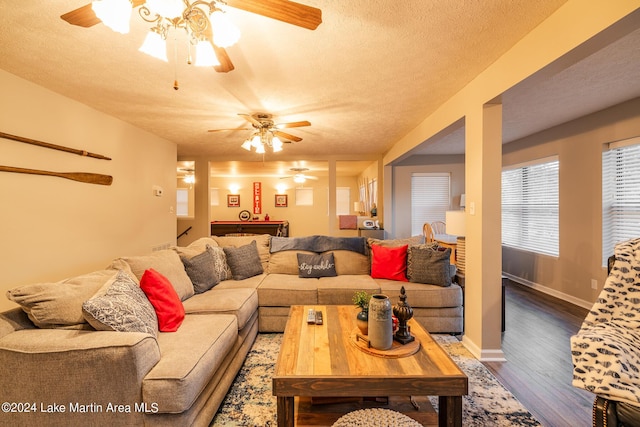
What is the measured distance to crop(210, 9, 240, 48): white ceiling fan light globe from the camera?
121 centimetres

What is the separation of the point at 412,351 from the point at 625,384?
0.86m

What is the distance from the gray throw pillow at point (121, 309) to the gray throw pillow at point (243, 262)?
4.64 feet

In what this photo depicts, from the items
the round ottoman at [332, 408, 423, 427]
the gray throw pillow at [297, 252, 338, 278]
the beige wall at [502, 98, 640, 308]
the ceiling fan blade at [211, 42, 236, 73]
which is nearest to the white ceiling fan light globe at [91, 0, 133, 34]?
the ceiling fan blade at [211, 42, 236, 73]

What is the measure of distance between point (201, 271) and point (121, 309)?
1233 millimetres

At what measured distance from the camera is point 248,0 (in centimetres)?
126

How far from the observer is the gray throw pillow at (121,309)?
1.47m

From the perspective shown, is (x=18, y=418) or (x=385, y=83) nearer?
(x=18, y=418)

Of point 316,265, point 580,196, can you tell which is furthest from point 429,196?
point 316,265

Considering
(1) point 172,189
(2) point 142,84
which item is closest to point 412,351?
(2) point 142,84

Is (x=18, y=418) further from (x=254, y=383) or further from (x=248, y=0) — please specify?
(x=248, y=0)

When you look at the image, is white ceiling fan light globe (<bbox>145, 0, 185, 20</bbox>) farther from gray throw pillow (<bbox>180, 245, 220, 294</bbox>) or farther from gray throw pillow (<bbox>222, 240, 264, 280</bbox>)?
gray throw pillow (<bbox>222, 240, 264, 280</bbox>)

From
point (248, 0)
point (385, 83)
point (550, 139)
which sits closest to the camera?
point (248, 0)

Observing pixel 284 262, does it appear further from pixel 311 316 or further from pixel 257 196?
pixel 257 196

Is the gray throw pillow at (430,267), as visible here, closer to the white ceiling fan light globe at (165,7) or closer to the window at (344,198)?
the white ceiling fan light globe at (165,7)
